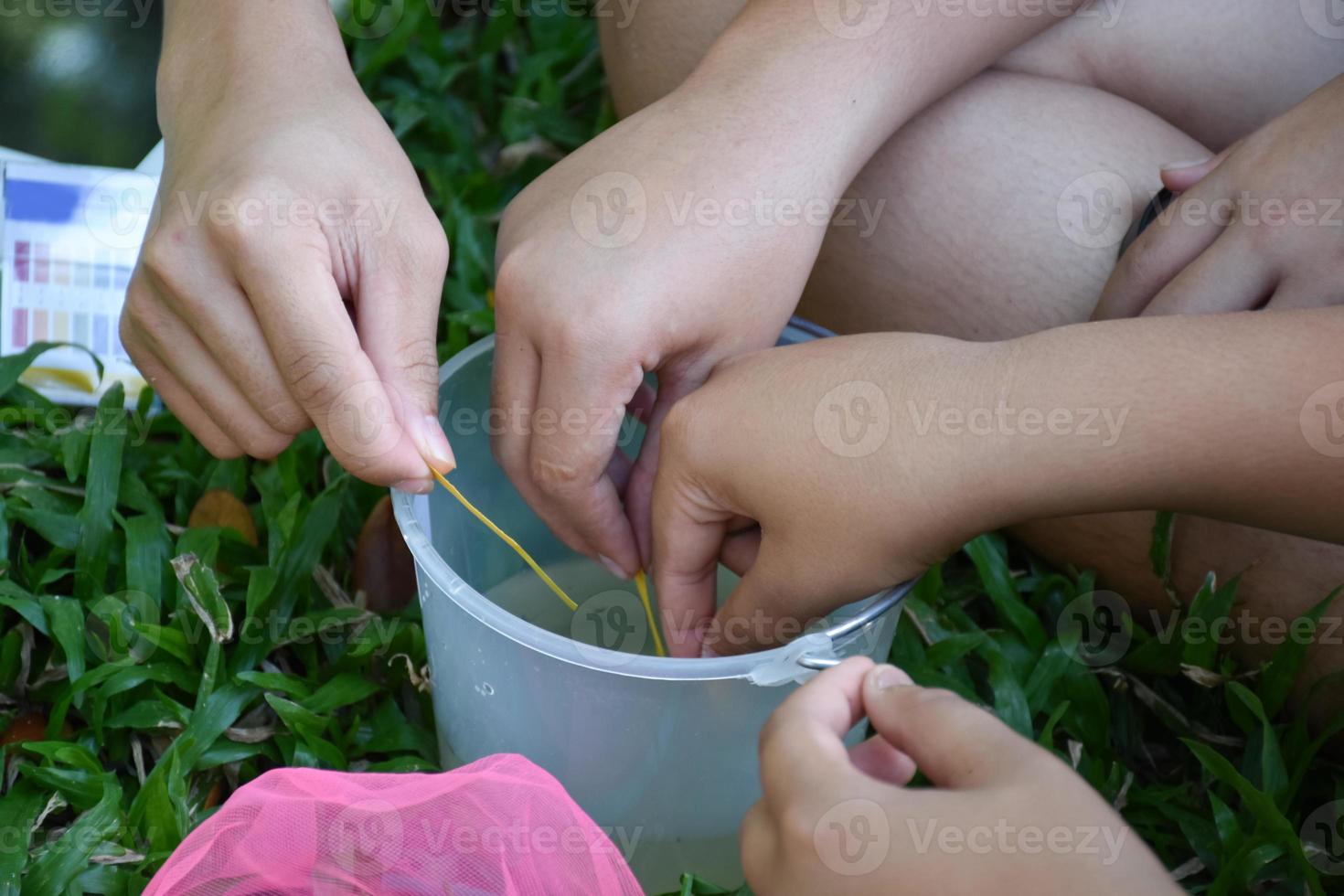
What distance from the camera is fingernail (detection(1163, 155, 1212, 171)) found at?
38.4 inches

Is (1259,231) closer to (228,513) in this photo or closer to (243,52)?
(243,52)

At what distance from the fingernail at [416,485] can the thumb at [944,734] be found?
0.33 meters

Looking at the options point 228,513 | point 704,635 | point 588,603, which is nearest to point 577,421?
point 704,635

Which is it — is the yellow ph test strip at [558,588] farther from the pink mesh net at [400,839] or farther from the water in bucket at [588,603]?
the pink mesh net at [400,839]

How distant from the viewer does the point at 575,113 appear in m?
1.54

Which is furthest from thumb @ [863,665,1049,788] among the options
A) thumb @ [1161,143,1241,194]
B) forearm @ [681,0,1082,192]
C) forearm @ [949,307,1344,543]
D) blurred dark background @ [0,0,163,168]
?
blurred dark background @ [0,0,163,168]

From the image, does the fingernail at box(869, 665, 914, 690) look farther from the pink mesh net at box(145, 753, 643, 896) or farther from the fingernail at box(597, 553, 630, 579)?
the fingernail at box(597, 553, 630, 579)

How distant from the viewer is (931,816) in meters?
0.56

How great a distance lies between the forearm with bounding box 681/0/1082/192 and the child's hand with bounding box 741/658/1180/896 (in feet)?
1.43

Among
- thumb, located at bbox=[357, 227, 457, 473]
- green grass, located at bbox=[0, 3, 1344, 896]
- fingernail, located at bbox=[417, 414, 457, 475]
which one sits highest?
thumb, located at bbox=[357, 227, 457, 473]

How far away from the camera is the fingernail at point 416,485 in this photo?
0.82 meters

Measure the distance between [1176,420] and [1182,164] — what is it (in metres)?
0.33

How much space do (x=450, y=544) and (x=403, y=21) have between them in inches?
30.9

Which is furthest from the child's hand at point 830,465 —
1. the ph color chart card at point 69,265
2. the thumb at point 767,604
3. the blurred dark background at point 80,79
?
the blurred dark background at point 80,79
